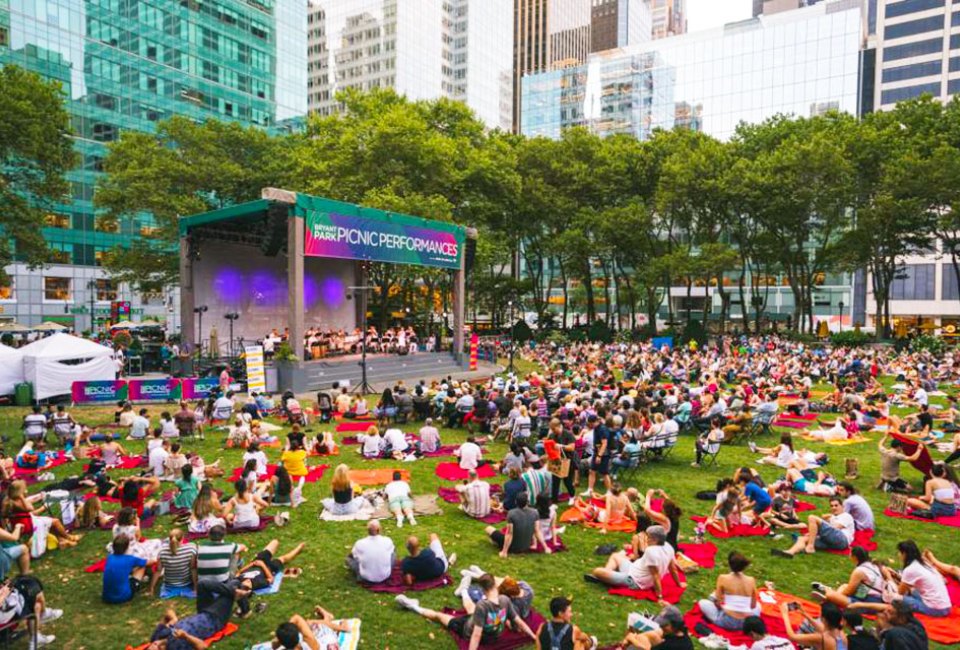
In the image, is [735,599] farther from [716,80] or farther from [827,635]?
[716,80]

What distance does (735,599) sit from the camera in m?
6.57

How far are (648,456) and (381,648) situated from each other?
930cm

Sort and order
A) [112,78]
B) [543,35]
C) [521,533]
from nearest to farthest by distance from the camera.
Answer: [521,533], [112,78], [543,35]

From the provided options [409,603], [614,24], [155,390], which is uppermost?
[614,24]

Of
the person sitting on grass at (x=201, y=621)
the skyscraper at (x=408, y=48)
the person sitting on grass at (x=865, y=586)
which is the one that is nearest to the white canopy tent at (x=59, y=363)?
the person sitting on grass at (x=201, y=621)

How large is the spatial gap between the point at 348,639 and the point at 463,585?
1.60 metres

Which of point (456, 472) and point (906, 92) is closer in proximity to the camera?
point (456, 472)

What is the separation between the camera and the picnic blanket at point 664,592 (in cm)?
734

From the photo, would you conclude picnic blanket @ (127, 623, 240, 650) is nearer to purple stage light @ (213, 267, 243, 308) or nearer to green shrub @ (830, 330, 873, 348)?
purple stage light @ (213, 267, 243, 308)

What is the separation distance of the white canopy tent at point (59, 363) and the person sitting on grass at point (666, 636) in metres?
20.4

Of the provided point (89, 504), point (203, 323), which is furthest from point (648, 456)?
point (203, 323)

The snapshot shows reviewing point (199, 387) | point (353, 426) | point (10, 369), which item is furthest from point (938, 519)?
point (10, 369)

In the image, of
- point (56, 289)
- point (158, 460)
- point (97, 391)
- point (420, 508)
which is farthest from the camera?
point (56, 289)

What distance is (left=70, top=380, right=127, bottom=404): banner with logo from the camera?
19.6 m
